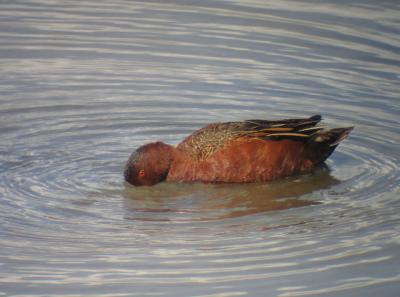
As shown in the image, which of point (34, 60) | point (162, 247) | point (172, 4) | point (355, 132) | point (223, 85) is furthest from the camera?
point (172, 4)

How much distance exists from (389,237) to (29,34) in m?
8.43

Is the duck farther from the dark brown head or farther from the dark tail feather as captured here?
the dark tail feather

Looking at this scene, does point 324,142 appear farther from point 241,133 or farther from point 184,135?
point 184,135

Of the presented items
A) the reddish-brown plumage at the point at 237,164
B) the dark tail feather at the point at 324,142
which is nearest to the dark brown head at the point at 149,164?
the reddish-brown plumage at the point at 237,164

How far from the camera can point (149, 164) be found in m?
11.3

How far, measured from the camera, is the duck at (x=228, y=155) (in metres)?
11.4

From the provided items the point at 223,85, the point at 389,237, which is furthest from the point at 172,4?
the point at 389,237

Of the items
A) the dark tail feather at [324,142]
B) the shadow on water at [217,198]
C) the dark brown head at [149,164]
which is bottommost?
the shadow on water at [217,198]

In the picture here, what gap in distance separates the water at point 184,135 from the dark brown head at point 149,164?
0.43 ft

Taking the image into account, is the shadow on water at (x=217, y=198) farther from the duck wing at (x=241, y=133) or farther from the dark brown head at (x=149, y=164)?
the duck wing at (x=241, y=133)

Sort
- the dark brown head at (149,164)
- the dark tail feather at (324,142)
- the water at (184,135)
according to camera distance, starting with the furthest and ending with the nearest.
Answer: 1. the dark tail feather at (324,142)
2. the dark brown head at (149,164)
3. the water at (184,135)

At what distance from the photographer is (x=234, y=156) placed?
37.3ft

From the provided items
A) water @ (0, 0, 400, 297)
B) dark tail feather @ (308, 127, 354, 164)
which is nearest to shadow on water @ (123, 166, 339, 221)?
water @ (0, 0, 400, 297)

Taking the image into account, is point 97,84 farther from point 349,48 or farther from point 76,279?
point 76,279
